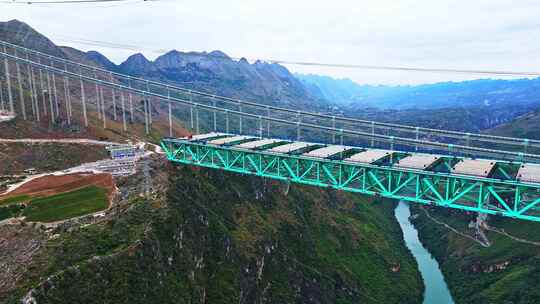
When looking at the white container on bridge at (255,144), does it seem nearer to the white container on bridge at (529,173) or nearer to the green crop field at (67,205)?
the green crop field at (67,205)

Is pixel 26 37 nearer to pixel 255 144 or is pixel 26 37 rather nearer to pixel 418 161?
pixel 255 144

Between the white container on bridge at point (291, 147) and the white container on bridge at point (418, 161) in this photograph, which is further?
the white container on bridge at point (291, 147)

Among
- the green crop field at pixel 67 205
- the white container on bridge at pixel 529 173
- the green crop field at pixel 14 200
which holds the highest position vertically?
the white container on bridge at pixel 529 173

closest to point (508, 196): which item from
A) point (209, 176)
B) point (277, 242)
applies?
point (277, 242)

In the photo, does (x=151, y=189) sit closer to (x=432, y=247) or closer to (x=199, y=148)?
(x=199, y=148)

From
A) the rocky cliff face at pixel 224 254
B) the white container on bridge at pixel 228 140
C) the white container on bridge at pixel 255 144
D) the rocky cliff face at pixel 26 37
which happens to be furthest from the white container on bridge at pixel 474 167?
the rocky cliff face at pixel 26 37

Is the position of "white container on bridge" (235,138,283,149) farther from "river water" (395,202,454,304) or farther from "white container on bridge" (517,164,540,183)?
"river water" (395,202,454,304)
